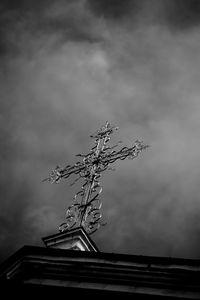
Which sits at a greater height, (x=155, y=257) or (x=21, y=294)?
(x=21, y=294)

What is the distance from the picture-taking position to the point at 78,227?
8062 millimetres

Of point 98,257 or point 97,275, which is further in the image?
point 98,257

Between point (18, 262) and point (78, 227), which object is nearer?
point (18, 262)

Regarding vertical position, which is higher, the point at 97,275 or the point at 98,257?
the point at 98,257

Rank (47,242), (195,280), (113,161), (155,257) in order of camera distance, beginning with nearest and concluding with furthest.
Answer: (195,280)
(155,257)
(47,242)
(113,161)

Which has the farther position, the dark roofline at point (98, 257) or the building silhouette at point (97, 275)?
the dark roofline at point (98, 257)

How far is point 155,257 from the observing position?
5.93 meters

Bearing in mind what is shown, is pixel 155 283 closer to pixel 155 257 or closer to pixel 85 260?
pixel 155 257

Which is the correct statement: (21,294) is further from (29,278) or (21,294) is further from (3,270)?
(3,270)

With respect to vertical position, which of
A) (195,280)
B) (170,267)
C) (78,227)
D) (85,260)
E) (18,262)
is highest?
(78,227)

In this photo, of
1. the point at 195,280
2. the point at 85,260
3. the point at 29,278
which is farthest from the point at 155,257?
the point at 29,278

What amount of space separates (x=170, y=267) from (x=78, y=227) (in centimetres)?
273

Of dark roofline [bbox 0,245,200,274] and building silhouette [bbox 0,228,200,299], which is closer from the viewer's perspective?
building silhouette [bbox 0,228,200,299]

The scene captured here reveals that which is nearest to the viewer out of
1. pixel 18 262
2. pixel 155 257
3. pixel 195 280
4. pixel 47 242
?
pixel 195 280
